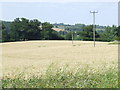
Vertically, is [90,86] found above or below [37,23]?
below

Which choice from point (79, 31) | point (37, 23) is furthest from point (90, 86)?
point (79, 31)

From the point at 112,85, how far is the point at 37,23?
200 feet

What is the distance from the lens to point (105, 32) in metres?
74.1

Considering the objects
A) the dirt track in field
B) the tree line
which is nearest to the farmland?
the dirt track in field

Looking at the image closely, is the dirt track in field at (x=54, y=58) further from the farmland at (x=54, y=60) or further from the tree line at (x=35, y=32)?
the tree line at (x=35, y=32)

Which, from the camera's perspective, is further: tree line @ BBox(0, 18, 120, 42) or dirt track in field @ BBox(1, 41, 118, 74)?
tree line @ BBox(0, 18, 120, 42)

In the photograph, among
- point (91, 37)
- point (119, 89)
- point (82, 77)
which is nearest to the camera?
point (119, 89)

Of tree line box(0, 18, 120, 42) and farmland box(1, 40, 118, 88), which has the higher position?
tree line box(0, 18, 120, 42)

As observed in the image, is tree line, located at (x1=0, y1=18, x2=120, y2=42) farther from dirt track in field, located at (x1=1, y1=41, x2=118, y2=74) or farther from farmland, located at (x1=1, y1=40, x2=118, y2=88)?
farmland, located at (x1=1, y1=40, x2=118, y2=88)

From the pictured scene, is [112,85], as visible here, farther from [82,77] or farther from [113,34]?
[113,34]

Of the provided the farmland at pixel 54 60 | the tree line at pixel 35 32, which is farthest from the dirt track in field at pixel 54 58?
the tree line at pixel 35 32

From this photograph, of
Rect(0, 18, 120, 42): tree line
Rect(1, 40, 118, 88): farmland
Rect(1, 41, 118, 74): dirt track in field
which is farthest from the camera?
Rect(0, 18, 120, 42): tree line

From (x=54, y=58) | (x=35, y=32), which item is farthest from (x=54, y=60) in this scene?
(x=35, y=32)

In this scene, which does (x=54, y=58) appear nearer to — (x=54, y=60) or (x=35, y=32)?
(x=54, y=60)
